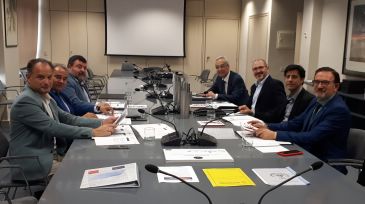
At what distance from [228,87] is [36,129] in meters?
3.06

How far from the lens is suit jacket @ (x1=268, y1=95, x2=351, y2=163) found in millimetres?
2533

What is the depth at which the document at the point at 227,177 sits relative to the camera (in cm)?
171

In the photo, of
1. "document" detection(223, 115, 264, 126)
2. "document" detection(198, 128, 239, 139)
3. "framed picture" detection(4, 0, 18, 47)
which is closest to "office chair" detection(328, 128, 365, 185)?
"document" detection(198, 128, 239, 139)

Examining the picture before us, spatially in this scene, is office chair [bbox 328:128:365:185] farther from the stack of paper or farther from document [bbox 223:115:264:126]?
document [bbox 223:115:264:126]

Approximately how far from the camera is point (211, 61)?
9.71 meters

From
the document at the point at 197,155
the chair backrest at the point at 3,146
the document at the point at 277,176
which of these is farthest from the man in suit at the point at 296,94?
the chair backrest at the point at 3,146

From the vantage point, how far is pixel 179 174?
1.81 metres

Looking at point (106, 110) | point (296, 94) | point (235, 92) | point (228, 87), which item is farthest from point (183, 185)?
point (228, 87)

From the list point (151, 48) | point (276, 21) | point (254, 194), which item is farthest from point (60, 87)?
point (151, 48)

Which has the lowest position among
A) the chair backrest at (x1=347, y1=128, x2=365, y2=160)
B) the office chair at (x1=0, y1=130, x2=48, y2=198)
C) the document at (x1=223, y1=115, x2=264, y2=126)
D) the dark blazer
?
the office chair at (x1=0, y1=130, x2=48, y2=198)

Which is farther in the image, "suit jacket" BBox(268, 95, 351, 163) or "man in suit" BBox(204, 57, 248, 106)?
"man in suit" BBox(204, 57, 248, 106)

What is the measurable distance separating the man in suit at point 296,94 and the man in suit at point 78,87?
66.3 inches

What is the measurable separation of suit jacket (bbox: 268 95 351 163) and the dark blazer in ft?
1.82

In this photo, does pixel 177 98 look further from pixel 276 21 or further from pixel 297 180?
pixel 276 21
